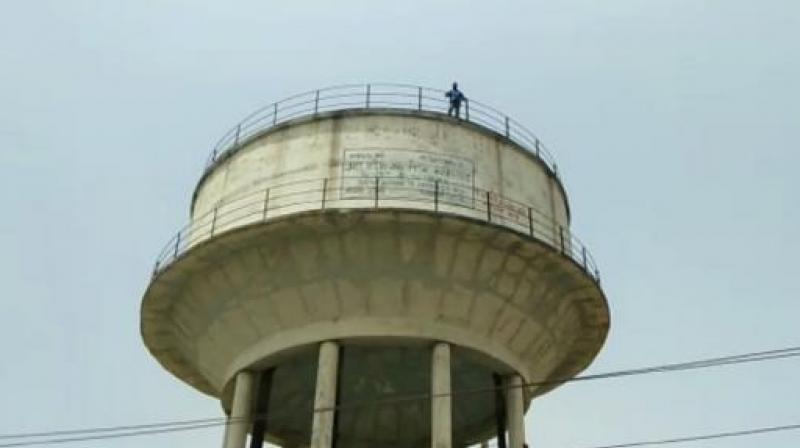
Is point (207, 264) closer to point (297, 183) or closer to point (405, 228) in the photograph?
point (297, 183)

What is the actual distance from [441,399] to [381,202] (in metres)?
3.07

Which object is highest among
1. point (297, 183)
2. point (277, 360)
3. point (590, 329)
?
point (297, 183)

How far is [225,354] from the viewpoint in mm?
16719

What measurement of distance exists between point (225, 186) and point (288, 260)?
2.33m

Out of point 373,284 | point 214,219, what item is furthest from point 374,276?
point 214,219

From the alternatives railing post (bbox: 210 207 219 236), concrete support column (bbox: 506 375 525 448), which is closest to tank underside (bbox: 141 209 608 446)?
concrete support column (bbox: 506 375 525 448)

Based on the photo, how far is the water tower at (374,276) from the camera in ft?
50.0

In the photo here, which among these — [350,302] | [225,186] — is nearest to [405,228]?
[350,302]

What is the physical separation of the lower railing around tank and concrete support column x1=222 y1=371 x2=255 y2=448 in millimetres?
2280

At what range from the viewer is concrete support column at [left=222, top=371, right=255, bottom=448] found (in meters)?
15.9

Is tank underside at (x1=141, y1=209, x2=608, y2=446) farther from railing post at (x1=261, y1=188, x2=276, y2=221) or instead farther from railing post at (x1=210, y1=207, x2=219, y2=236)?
railing post at (x1=210, y1=207, x2=219, y2=236)

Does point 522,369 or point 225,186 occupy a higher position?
point 225,186

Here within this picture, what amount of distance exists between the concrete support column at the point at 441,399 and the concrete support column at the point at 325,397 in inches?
58.6

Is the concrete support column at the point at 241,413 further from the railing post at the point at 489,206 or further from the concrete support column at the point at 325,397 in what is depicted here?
the railing post at the point at 489,206
